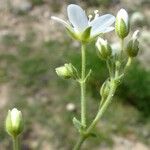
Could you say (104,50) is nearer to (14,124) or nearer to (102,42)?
(102,42)

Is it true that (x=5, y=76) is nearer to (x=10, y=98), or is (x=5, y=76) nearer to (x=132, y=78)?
(x=10, y=98)

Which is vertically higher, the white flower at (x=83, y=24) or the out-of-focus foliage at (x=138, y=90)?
the white flower at (x=83, y=24)

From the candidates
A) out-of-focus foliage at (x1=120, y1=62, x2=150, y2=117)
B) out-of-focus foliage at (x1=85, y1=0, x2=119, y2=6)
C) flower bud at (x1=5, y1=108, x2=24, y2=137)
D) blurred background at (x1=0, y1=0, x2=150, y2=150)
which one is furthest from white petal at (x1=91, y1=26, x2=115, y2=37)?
out-of-focus foliage at (x1=85, y1=0, x2=119, y2=6)

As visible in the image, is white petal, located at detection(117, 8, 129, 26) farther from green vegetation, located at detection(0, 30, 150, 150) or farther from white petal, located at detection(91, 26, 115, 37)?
green vegetation, located at detection(0, 30, 150, 150)

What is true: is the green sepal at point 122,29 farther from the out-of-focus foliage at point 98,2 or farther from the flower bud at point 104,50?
the out-of-focus foliage at point 98,2

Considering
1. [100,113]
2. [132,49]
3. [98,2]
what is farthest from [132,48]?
[98,2]

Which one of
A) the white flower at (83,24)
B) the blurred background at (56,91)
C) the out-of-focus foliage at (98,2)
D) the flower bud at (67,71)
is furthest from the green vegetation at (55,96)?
the white flower at (83,24)

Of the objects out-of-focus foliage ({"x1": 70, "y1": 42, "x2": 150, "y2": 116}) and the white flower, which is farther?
out-of-focus foliage ({"x1": 70, "y1": 42, "x2": 150, "y2": 116})
